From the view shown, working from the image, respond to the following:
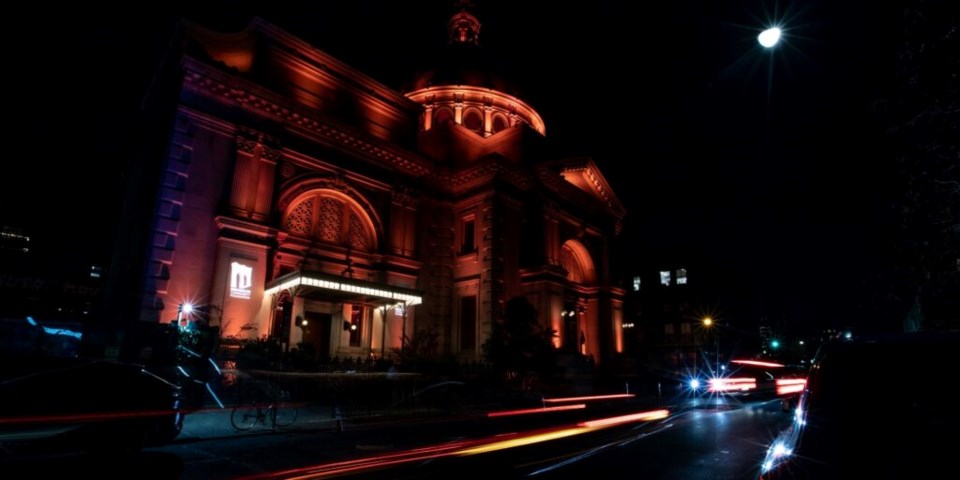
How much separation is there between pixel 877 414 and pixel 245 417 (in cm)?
1213

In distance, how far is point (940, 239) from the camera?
43.6 feet

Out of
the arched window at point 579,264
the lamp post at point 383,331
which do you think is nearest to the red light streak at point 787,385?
the arched window at point 579,264

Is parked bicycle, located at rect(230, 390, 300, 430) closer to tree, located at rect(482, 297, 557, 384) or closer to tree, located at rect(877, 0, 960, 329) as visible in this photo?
tree, located at rect(482, 297, 557, 384)

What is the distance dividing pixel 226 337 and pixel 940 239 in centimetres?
2449

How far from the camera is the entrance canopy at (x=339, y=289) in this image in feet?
69.2

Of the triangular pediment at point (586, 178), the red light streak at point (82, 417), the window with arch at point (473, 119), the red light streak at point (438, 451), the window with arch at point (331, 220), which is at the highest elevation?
the window with arch at point (473, 119)

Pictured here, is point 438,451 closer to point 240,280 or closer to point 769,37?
point 769,37

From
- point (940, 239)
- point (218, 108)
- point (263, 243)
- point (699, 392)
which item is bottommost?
point (699, 392)

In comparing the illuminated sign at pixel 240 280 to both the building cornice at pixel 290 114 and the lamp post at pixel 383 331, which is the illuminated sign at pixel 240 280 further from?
the building cornice at pixel 290 114

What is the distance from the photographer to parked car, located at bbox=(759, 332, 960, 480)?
284 centimetres

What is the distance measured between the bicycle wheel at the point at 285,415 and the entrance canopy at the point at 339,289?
713 cm

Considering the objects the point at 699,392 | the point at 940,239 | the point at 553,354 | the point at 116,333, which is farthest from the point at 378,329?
the point at 940,239

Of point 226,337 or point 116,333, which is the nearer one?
point 226,337

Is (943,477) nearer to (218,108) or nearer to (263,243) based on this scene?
(263,243)
